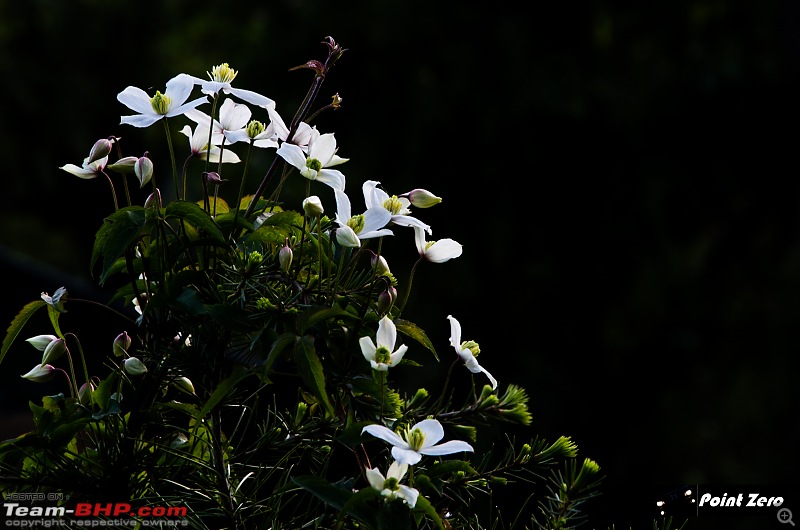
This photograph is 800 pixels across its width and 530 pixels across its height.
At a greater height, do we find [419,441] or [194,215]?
[194,215]

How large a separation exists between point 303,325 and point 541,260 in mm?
5195

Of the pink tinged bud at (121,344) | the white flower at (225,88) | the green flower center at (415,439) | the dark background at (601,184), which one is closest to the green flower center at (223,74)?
the white flower at (225,88)

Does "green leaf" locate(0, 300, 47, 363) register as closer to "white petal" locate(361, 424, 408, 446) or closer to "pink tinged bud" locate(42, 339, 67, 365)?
"pink tinged bud" locate(42, 339, 67, 365)

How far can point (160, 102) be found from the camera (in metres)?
0.73

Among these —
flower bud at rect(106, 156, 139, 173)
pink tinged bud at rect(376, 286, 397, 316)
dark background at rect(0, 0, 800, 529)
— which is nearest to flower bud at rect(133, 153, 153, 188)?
flower bud at rect(106, 156, 139, 173)

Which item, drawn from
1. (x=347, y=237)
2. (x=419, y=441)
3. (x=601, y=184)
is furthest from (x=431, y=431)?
(x=601, y=184)

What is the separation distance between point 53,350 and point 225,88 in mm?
259

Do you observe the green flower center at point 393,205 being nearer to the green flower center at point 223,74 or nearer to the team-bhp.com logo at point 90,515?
the green flower center at point 223,74

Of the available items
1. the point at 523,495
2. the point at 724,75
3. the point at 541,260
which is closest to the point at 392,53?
the point at 541,260

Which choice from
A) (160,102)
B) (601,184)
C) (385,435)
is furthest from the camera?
(601,184)

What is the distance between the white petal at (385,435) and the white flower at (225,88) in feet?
0.88

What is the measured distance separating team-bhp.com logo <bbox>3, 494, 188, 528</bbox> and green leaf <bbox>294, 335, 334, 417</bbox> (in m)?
0.16

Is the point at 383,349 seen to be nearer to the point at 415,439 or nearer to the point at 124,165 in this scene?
the point at 415,439

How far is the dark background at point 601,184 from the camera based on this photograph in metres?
5.41
